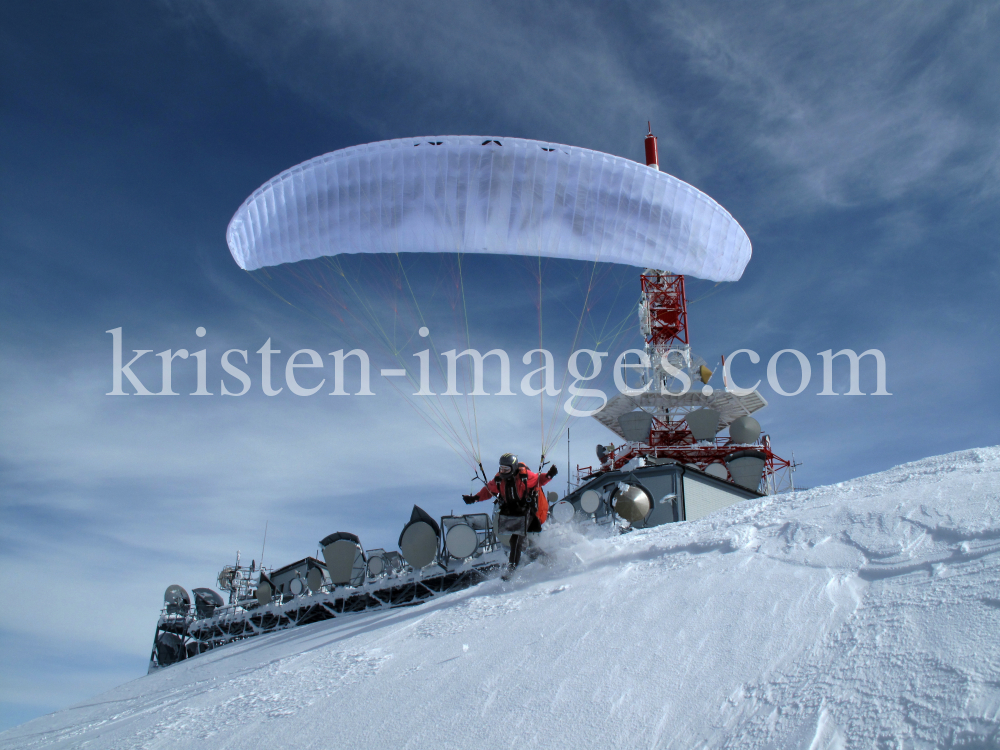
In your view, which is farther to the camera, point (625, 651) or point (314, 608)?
point (314, 608)

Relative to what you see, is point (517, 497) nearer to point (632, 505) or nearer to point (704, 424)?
point (632, 505)

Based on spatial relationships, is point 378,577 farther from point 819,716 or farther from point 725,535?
point 819,716

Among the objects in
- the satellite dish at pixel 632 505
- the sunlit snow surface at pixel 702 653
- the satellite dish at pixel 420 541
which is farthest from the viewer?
the satellite dish at pixel 420 541

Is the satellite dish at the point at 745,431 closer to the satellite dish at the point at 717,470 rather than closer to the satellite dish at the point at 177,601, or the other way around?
the satellite dish at the point at 717,470

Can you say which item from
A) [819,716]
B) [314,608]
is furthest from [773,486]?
[819,716]

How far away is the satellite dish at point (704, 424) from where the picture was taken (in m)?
26.3

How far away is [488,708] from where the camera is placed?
4.47 m

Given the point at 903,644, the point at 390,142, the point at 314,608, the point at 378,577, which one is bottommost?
the point at 314,608

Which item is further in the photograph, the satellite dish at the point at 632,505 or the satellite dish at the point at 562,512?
the satellite dish at the point at 562,512

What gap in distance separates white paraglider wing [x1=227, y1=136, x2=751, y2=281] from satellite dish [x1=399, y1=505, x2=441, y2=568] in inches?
366

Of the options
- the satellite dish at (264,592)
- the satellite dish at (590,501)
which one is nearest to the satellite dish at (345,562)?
the satellite dish at (264,592)

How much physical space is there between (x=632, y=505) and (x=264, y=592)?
18.5 m

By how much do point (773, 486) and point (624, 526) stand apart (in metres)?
12.7

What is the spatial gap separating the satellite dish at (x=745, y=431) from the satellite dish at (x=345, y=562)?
50.3 feet
